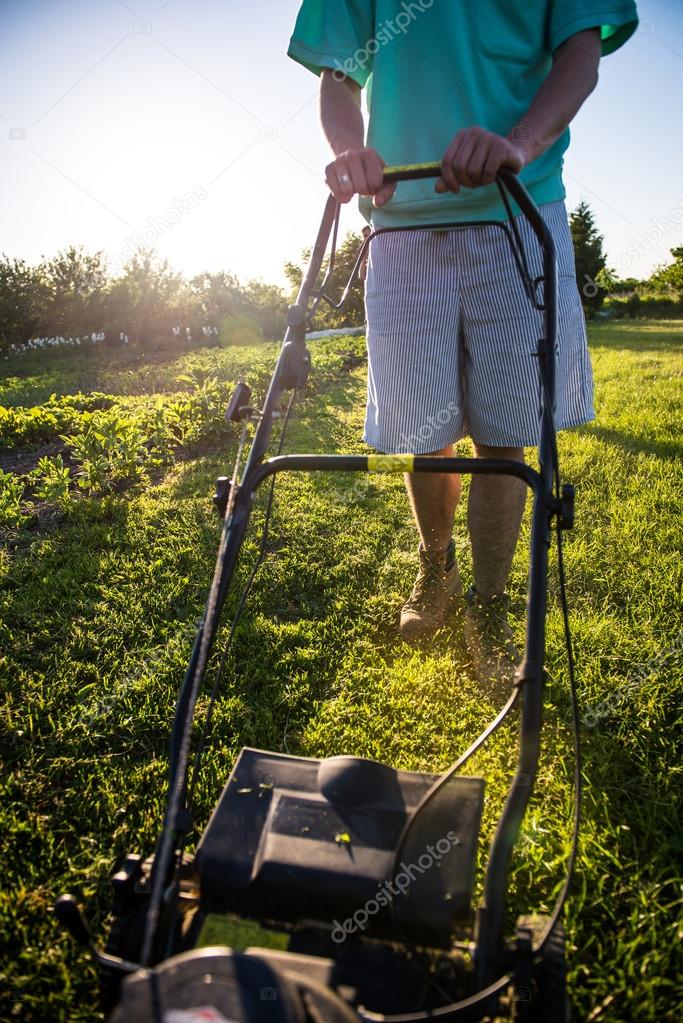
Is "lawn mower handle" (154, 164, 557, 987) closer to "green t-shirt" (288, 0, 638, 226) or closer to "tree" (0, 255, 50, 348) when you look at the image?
"green t-shirt" (288, 0, 638, 226)

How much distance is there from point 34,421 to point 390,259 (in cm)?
339

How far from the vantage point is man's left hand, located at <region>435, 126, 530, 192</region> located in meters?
1.09

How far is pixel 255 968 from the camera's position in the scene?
A: 71 cm

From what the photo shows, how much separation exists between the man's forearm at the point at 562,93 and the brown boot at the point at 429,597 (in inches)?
43.7

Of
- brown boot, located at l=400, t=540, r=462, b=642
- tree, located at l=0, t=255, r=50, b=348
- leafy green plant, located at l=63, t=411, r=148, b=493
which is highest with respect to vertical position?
tree, located at l=0, t=255, r=50, b=348

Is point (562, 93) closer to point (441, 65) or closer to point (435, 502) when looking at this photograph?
point (441, 65)

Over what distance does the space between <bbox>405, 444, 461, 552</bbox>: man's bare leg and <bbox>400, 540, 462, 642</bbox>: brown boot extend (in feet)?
0.13

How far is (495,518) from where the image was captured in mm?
1772

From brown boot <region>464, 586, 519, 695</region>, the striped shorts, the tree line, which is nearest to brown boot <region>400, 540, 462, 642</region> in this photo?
brown boot <region>464, 586, 519, 695</region>

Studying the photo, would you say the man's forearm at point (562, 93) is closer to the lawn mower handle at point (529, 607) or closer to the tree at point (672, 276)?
the lawn mower handle at point (529, 607)

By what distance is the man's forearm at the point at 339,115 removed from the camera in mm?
1598

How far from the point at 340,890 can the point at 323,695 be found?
89 cm

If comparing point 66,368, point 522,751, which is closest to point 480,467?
point 522,751

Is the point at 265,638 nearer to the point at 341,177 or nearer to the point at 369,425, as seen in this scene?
the point at 369,425
